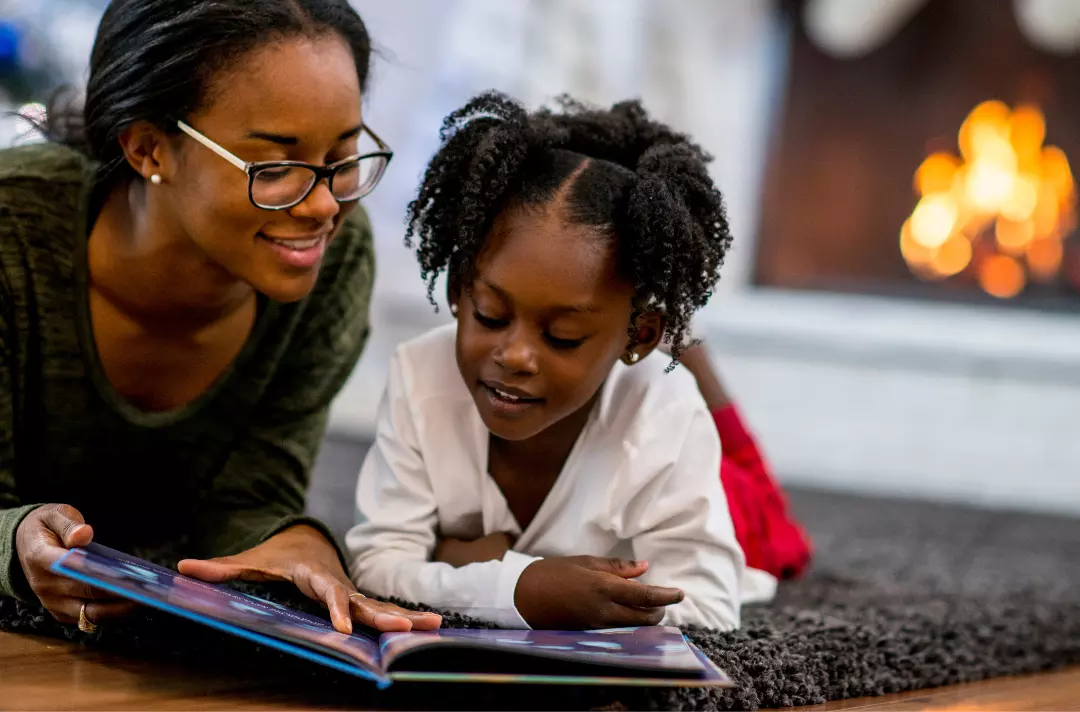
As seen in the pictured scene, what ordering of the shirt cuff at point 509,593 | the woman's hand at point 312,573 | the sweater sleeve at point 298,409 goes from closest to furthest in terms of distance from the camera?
the woman's hand at point 312,573
the shirt cuff at point 509,593
the sweater sleeve at point 298,409

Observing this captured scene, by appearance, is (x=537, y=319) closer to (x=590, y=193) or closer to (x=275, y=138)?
(x=590, y=193)

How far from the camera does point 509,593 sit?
39.6 inches

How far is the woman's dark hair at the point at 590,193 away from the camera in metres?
1.04

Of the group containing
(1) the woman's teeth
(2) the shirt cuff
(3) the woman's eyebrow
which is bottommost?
(2) the shirt cuff

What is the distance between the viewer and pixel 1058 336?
2627mm

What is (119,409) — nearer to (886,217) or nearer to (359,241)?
(359,241)

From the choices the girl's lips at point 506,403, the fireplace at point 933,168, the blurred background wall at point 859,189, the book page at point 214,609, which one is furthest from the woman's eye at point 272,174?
the fireplace at point 933,168

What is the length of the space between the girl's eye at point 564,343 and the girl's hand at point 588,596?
0.18 m

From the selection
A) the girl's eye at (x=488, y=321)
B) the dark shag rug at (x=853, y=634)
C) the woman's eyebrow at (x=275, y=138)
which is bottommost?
the dark shag rug at (x=853, y=634)

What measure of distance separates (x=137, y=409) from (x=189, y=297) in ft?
0.42

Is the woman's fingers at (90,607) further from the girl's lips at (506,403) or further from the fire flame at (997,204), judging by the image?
the fire flame at (997,204)

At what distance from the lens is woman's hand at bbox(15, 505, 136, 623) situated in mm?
891

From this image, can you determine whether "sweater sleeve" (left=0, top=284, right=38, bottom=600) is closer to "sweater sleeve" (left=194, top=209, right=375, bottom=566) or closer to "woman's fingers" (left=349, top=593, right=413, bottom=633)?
"sweater sleeve" (left=194, top=209, right=375, bottom=566)

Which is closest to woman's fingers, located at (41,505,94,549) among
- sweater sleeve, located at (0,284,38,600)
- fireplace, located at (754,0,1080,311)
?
sweater sleeve, located at (0,284,38,600)
